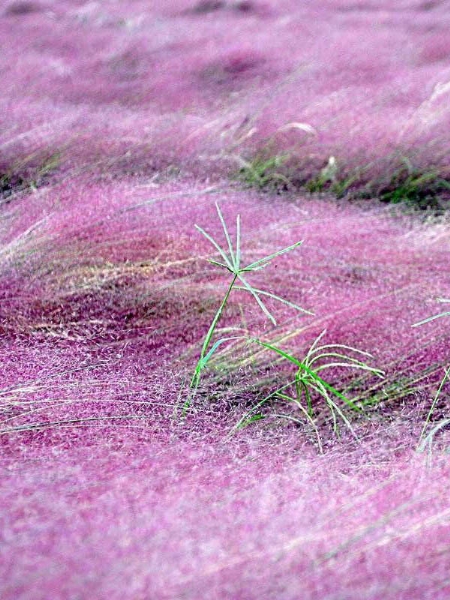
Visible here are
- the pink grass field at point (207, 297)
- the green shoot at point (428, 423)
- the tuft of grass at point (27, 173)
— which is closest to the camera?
the pink grass field at point (207, 297)

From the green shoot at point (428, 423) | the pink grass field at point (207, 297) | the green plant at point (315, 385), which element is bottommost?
the green shoot at point (428, 423)

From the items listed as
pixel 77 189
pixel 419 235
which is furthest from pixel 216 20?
pixel 419 235

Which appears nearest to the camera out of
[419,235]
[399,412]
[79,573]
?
[79,573]

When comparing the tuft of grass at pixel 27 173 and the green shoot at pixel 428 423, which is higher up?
the tuft of grass at pixel 27 173

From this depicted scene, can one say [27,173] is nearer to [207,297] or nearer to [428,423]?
[207,297]

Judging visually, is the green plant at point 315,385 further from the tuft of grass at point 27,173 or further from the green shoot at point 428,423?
the tuft of grass at point 27,173

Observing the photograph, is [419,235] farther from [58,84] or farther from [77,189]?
[58,84]

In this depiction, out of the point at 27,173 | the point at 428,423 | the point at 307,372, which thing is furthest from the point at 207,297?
the point at 27,173

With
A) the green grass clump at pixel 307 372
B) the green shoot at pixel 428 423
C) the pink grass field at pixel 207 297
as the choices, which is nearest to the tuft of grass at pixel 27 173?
the pink grass field at pixel 207 297
